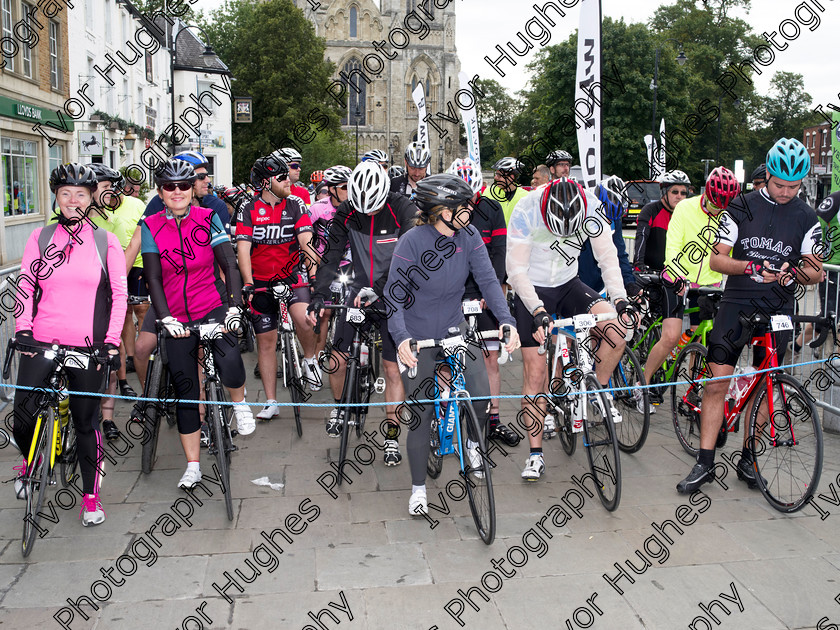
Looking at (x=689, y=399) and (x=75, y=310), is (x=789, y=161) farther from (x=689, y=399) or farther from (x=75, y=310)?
(x=75, y=310)

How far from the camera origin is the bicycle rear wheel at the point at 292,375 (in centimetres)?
691

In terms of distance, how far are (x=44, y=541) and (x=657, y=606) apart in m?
3.30

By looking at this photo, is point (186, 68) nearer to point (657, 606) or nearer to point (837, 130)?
point (837, 130)

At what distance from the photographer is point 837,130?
899 centimetres

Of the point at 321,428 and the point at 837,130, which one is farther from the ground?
the point at 837,130

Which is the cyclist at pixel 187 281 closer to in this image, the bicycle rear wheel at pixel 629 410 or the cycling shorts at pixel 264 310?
the cycling shorts at pixel 264 310

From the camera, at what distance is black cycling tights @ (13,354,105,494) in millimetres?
4641

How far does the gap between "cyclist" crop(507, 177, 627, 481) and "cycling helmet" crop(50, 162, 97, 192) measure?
2683 mm

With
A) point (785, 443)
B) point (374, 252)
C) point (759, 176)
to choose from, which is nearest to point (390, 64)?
point (759, 176)

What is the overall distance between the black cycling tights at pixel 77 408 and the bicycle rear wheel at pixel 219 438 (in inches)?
25.7

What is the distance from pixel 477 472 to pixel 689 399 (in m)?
2.35

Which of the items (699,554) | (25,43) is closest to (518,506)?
(699,554)

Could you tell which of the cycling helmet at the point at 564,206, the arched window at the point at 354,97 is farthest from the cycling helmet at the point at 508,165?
the arched window at the point at 354,97

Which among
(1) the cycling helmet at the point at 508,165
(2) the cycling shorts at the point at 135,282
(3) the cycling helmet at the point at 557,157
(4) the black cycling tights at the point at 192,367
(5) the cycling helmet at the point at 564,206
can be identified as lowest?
(4) the black cycling tights at the point at 192,367
